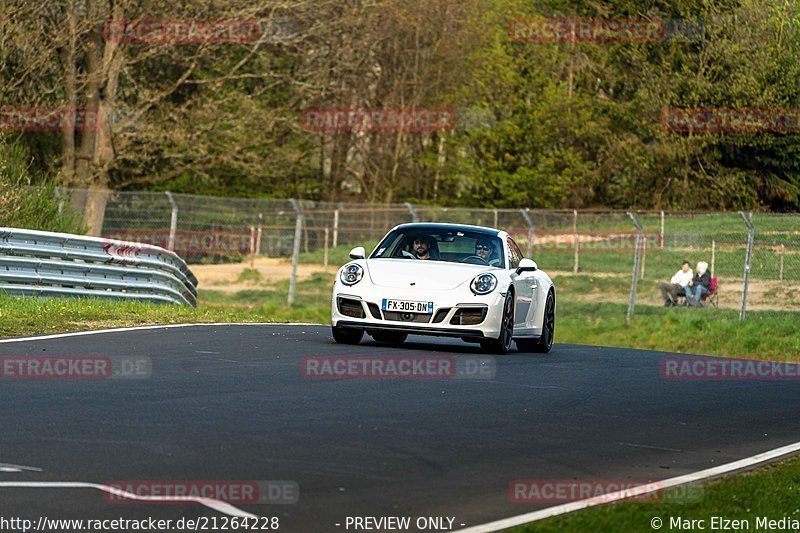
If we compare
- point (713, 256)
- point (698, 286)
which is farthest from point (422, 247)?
point (713, 256)

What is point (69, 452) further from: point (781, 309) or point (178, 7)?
point (178, 7)

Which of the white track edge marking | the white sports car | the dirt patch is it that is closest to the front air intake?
the white sports car

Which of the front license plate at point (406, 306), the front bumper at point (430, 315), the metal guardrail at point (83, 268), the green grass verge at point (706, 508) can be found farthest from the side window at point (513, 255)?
the green grass verge at point (706, 508)

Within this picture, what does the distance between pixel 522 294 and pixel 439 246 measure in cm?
105

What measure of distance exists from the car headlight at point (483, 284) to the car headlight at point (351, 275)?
1135 mm

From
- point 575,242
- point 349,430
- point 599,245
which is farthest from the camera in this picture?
point 599,245

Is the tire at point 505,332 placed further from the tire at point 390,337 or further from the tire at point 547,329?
the tire at point 547,329

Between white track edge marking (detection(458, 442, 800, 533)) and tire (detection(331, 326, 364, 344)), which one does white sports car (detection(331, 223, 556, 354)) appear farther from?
white track edge marking (detection(458, 442, 800, 533))

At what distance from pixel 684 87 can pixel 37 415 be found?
4307cm

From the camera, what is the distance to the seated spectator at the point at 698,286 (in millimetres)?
29344

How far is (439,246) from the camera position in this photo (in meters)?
16.5

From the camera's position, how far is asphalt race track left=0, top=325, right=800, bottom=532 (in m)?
7.08

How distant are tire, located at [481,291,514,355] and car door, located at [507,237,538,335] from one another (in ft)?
0.71

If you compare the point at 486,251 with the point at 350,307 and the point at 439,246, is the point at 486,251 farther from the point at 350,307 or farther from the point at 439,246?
the point at 350,307
